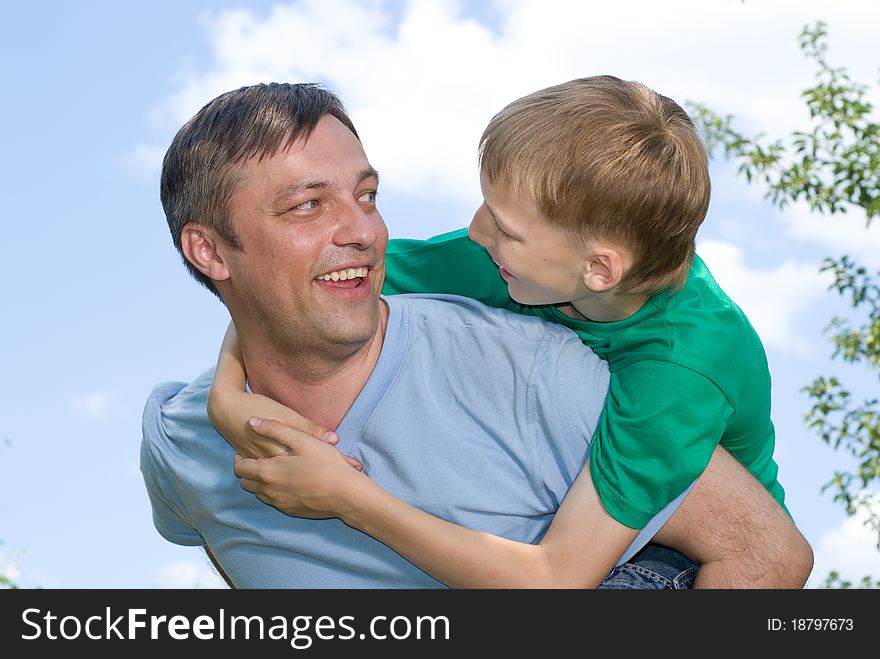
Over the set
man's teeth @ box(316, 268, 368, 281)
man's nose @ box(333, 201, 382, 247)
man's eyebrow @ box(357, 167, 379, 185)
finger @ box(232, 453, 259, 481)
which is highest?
man's eyebrow @ box(357, 167, 379, 185)

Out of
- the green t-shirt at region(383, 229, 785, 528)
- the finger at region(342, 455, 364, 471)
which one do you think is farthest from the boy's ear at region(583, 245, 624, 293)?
the finger at region(342, 455, 364, 471)

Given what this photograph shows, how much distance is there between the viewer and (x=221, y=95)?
11.0 feet

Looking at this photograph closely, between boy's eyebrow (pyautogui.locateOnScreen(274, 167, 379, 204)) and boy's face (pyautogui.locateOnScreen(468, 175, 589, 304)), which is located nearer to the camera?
boy's face (pyautogui.locateOnScreen(468, 175, 589, 304))

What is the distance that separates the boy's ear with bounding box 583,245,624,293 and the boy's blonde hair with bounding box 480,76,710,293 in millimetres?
28

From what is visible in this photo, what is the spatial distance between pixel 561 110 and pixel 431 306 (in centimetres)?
72

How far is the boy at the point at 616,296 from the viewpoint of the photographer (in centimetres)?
274

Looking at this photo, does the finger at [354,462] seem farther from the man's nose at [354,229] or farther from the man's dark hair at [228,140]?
the man's dark hair at [228,140]

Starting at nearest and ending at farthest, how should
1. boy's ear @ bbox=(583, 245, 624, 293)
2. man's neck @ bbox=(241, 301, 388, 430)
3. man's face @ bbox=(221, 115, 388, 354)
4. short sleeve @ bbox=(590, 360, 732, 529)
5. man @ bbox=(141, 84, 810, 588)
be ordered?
short sleeve @ bbox=(590, 360, 732, 529)
boy's ear @ bbox=(583, 245, 624, 293)
man @ bbox=(141, 84, 810, 588)
man's face @ bbox=(221, 115, 388, 354)
man's neck @ bbox=(241, 301, 388, 430)

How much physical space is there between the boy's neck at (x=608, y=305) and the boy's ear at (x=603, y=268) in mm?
49

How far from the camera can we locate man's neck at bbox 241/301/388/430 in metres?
3.25

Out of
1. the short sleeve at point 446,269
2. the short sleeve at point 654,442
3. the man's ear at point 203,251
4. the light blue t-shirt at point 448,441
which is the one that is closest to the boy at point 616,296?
the short sleeve at point 654,442

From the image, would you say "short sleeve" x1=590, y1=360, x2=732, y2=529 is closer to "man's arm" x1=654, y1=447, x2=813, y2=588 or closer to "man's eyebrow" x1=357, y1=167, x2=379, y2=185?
"man's arm" x1=654, y1=447, x2=813, y2=588

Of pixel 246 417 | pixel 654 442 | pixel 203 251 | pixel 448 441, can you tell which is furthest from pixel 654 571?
pixel 203 251

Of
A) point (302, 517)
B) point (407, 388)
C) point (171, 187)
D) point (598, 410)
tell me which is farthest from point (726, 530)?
point (171, 187)
